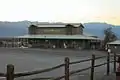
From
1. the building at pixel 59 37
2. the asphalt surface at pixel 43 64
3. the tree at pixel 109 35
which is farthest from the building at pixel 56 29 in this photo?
the asphalt surface at pixel 43 64

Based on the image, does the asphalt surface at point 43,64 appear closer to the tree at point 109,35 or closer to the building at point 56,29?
the building at point 56,29

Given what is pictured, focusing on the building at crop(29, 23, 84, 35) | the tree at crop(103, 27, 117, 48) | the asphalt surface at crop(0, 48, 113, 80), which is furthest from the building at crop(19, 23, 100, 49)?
the asphalt surface at crop(0, 48, 113, 80)

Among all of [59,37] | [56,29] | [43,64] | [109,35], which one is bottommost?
[109,35]

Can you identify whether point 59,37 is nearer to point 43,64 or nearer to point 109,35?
point 109,35

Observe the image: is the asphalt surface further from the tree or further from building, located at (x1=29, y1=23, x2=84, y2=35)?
the tree

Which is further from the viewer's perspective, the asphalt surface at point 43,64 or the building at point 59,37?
the building at point 59,37

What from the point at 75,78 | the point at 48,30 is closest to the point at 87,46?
the point at 48,30

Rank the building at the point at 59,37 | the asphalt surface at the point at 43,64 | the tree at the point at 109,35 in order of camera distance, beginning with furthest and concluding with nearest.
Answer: the tree at the point at 109,35 < the building at the point at 59,37 < the asphalt surface at the point at 43,64

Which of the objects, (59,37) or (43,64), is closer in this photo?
(43,64)

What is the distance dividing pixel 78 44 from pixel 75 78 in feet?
255

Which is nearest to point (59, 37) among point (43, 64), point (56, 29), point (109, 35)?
point (56, 29)

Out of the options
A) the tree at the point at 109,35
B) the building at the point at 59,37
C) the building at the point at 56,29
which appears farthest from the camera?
the tree at the point at 109,35

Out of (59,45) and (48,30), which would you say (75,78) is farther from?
(48,30)

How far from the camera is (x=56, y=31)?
99.3 metres
